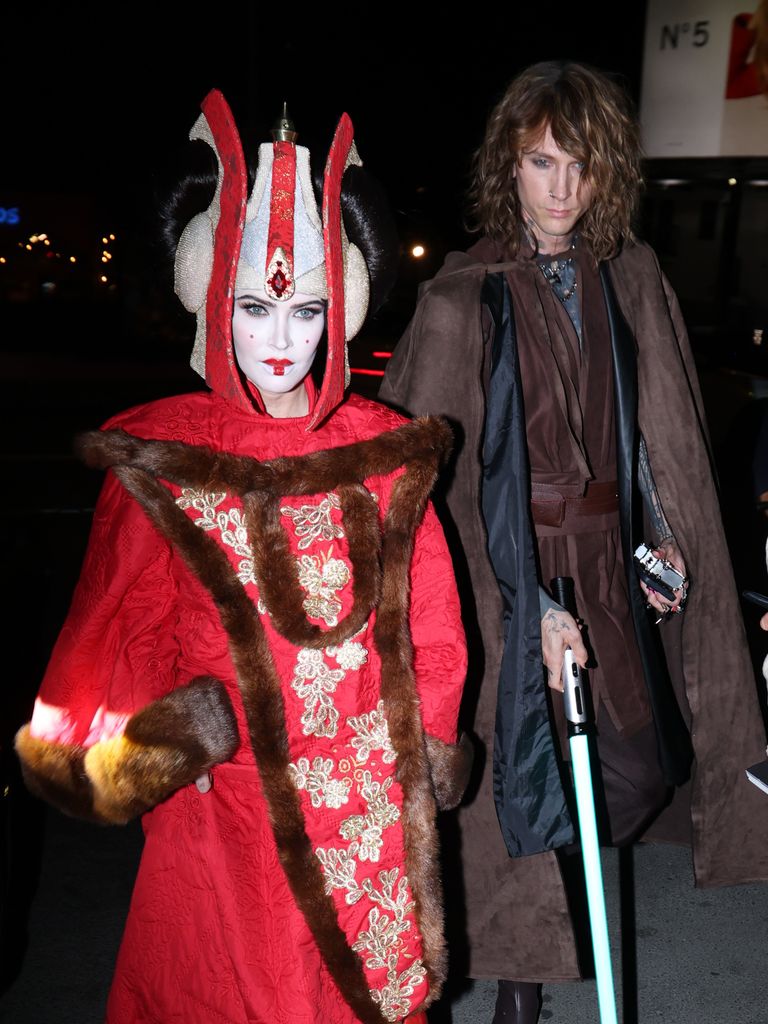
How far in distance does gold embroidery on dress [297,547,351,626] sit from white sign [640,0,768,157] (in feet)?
24.5

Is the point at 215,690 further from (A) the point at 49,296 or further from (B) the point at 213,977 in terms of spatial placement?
(A) the point at 49,296

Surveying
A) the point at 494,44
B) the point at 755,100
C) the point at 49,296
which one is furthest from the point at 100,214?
the point at 755,100

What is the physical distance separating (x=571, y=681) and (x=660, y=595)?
476 mm

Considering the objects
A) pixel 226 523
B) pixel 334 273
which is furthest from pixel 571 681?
pixel 334 273

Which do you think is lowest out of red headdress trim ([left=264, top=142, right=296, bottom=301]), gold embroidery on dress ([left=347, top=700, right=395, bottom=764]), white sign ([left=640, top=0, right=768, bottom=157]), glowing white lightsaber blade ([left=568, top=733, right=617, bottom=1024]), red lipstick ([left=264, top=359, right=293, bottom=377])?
glowing white lightsaber blade ([left=568, top=733, right=617, bottom=1024])

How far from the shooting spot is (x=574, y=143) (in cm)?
265

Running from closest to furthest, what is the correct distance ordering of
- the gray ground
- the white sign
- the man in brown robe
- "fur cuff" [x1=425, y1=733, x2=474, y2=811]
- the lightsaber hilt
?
"fur cuff" [x1=425, y1=733, x2=474, y2=811] → the lightsaber hilt → the man in brown robe → the gray ground → the white sign

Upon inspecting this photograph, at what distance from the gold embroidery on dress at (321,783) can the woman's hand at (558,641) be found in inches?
27.5

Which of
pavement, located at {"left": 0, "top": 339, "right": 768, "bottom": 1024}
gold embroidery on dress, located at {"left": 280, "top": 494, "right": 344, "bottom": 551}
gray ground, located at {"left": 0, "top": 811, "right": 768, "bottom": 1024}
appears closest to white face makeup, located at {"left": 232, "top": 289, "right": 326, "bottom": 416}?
gold embroidery on dress, located at {"left": 280, "top": 494, "right": 344, "bottom": 551}

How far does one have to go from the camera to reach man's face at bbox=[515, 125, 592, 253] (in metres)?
2.68

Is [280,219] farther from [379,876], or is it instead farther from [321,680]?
[379,876]

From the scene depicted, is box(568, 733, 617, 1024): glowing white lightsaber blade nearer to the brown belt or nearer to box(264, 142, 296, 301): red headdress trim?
the brown belt

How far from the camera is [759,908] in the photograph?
3611 mm

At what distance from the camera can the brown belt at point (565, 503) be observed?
270 cm
